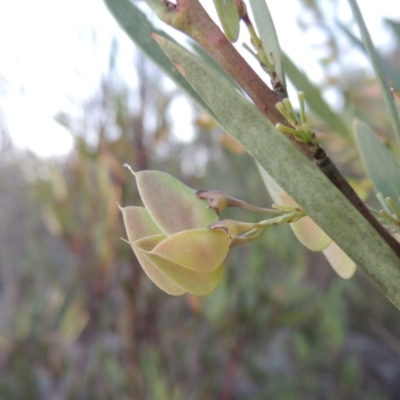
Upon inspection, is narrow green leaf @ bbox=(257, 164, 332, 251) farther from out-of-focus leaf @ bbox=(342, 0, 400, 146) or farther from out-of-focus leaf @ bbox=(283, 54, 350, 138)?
out-of-focus leaf @ bbox=(283, 54, 350, 138)

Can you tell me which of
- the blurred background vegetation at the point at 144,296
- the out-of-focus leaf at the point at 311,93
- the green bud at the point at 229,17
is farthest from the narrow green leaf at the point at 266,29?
the blurred background vegetation at the point at 144,296

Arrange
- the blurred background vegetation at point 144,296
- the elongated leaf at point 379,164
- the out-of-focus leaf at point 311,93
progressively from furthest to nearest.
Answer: the blurred background vegetation at point 144,296, the out-of-focus leaf at point 311,93, the elongated leaf at point 379,164

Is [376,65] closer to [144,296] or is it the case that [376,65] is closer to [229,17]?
[229,17]

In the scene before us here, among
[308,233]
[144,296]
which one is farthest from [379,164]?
[144,296]

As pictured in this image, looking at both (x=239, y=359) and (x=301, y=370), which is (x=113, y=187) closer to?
(x=239, y=359)

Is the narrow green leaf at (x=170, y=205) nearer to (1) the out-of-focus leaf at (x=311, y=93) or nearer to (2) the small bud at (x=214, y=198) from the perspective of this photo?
(2) the small bud at (x=214, y=198)

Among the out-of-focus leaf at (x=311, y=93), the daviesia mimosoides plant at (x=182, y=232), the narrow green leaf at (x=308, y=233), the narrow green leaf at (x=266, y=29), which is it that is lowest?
the narrow green leaf at (x=308, y=233)
